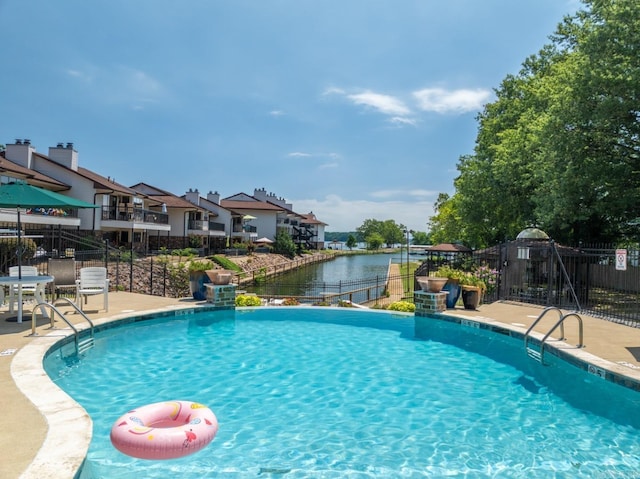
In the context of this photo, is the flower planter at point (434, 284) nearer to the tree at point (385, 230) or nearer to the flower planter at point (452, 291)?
the flower planter at point (452, 291)

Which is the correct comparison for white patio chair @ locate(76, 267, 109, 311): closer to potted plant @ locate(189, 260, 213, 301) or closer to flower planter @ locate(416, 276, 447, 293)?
potted plant @ locate(189, 260, 213, 301)

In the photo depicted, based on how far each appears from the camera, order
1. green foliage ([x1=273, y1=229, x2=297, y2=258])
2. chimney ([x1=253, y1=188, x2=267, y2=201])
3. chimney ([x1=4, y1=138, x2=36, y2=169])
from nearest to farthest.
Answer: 1. chimney ([x1=4, y1=138, x2=36, y2=169])
2. green foliage ([x1=273, y1=229, x2=297, y2=258])
3. chimney ([x1=253, y1=188, x2=267, y2=201])

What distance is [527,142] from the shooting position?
64.6 feet

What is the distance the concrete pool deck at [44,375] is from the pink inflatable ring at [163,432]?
36 cm

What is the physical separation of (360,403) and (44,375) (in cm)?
399

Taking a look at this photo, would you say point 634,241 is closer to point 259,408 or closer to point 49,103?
point 259,408

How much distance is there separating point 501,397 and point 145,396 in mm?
5053

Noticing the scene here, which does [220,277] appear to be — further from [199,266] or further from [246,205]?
[246,205]

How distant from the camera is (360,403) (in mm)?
5742

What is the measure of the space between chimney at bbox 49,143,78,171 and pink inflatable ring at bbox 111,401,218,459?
3101 cm

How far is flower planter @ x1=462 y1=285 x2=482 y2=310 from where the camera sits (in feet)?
38.3

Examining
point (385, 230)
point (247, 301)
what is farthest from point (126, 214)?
point (385, 230)

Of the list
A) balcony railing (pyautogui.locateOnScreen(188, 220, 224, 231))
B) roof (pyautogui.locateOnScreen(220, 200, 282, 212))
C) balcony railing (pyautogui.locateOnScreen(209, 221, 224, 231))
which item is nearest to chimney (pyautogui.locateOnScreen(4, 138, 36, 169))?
balcony railing (pyautogui.locateOnScreen(188, 220, 224, 231))

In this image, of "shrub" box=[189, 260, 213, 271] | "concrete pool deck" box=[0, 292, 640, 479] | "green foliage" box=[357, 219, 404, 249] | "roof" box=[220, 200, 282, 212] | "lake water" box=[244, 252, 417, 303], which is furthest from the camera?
"green foliage" box=[357, 219, 404, 249]
